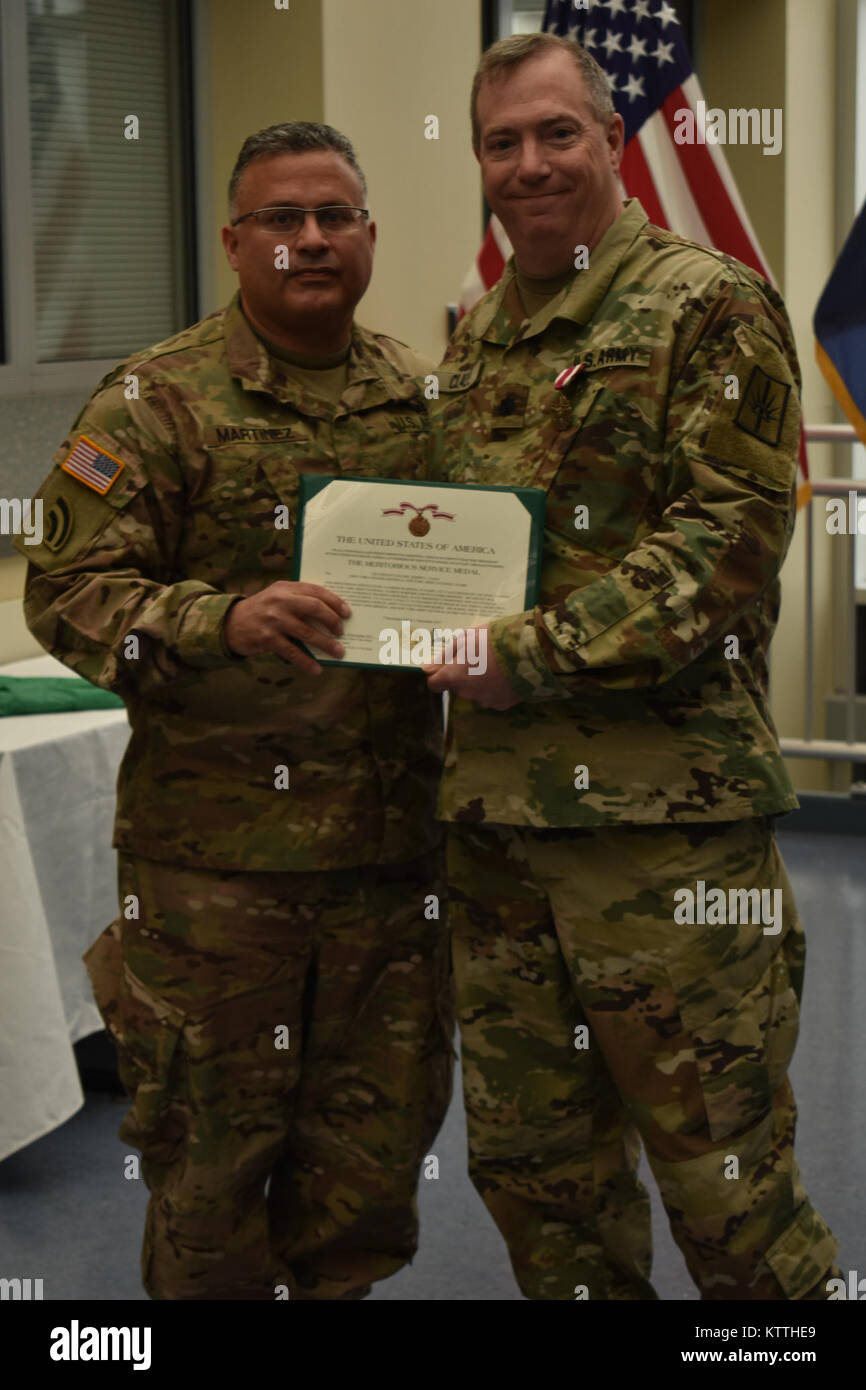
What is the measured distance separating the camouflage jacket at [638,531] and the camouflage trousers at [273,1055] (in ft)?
0.87

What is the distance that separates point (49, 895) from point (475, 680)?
1.49 metres

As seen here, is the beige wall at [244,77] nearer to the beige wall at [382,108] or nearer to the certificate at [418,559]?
the beige wall at [382,108]

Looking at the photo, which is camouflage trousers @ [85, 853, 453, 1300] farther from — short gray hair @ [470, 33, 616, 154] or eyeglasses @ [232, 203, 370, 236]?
short gray hair @ [470, 33, 616, 154]

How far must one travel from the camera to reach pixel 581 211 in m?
1.96

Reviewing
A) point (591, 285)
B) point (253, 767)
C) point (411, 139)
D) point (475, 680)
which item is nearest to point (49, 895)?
point (253, 767)

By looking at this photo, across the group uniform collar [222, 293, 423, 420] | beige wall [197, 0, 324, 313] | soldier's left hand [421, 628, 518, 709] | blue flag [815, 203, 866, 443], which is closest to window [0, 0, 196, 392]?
beige wall [197, 0, 324, 313]

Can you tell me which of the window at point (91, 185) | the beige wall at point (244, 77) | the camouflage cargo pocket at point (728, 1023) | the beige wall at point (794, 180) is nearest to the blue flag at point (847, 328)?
the beige wall at point (244, 77)

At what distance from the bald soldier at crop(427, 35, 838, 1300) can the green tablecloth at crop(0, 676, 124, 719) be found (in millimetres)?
1393

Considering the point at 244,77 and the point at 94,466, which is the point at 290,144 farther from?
the point at 244,77

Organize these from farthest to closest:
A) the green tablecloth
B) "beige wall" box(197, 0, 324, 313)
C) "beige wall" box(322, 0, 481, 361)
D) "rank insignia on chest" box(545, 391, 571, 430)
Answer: "beige wall" box(322, 0, 481, 361) < "beige wall" box(197, 0, 324, 313) < the green tablecloth < "rank insignia on chest" box(545, 391, 571, 430)

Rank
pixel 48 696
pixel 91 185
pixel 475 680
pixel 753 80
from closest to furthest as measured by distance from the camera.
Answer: pixel 475 680
pixel 48 696
pixel 91 185
pixel 753 80

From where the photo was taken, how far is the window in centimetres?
401

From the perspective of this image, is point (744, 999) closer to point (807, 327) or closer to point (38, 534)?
point (38, 534)

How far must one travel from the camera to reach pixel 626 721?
196 cm
